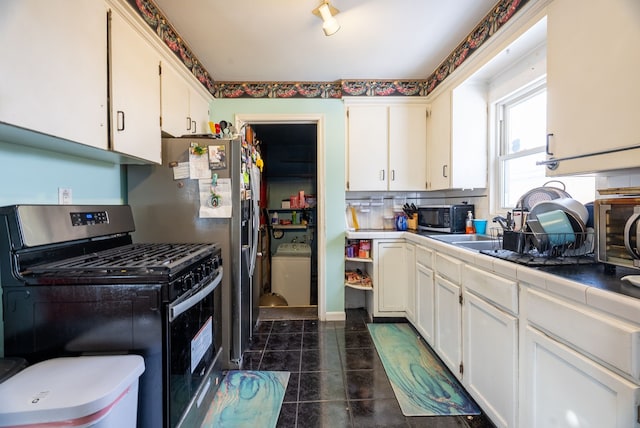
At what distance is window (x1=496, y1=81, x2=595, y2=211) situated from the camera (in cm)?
197

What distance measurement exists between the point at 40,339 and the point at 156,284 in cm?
48

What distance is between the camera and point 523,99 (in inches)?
83.8

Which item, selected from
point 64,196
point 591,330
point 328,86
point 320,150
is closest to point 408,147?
point 320,150

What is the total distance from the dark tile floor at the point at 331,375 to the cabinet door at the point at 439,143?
1.62 meters

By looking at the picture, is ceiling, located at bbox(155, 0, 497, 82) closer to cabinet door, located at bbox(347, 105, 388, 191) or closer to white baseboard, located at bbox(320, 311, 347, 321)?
cabinet door, located at bbox(347, 105, 388, 191)

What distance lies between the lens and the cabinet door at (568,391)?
811mm

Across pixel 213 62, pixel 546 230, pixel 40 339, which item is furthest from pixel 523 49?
pixel 40 339

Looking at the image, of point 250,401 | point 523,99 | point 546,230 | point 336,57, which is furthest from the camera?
point 336,57

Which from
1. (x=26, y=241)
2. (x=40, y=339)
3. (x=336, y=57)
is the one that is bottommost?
(x=40, y=339)

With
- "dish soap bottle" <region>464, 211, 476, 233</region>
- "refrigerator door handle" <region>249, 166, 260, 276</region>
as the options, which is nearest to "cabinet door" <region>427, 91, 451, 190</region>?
"dish soap bottle" <region>464, 211, 476, 233</region>

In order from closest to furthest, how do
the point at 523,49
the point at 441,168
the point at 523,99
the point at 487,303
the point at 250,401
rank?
the point at 487,303
the point at 250,401
the point at 523,49
the point at 523,99
the point at 441,168

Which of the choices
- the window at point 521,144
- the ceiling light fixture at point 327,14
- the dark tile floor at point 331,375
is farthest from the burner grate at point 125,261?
the window at point 521,144

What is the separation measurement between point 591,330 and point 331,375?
1544mm

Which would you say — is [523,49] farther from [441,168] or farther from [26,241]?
[26,241]
